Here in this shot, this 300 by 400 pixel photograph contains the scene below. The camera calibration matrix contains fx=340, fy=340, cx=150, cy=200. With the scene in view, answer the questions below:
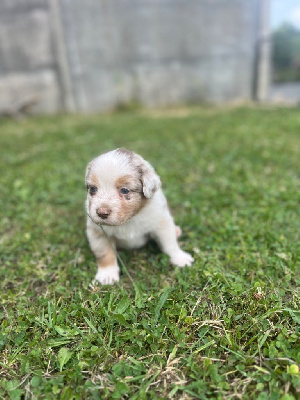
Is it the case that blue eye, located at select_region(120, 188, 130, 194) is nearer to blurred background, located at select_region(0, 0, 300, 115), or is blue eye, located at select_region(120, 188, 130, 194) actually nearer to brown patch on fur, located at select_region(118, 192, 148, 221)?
brown patch on fur, located at select_region(118, 192, 148, 221)

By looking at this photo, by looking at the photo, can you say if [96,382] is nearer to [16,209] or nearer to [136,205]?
[136,205]

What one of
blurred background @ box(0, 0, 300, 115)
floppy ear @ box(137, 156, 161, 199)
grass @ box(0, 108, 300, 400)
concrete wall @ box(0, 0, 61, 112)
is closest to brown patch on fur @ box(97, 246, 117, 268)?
grass @ box(0, 108, 300, 400)

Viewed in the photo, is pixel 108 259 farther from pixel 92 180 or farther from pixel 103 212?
pixel 92 180

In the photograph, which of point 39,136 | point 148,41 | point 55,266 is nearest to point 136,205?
point 55,266

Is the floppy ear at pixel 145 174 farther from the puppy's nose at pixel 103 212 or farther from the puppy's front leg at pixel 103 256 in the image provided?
the puppy's front leg at pixel 103 256

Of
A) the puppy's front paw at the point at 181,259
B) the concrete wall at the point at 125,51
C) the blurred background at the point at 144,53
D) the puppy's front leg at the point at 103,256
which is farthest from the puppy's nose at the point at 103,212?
the concrete wall at the point at 125,51

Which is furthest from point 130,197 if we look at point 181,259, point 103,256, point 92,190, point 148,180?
point 181,259

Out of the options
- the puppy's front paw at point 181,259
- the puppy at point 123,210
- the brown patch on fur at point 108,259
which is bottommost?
the puppy's front paw at point 181,259
